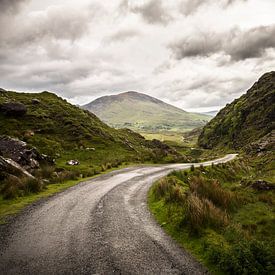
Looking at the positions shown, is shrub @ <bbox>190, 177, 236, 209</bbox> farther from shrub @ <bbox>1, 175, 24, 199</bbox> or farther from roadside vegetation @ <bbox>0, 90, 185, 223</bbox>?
shrub @ <bbox>1, 175, 24, 199</bbox>

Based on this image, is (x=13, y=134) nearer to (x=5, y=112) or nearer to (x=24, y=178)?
(x=5, y=112)

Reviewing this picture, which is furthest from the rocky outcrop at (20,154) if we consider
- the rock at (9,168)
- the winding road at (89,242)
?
the winding road at (89,242)

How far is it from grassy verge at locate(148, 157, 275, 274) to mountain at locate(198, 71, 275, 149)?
355ft

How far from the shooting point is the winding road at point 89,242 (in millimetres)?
Answer: 7691

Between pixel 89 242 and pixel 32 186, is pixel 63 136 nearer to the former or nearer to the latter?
pixel 32 186

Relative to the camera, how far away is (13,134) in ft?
126

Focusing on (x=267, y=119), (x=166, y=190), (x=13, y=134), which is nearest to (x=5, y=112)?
(x=13, y=134)

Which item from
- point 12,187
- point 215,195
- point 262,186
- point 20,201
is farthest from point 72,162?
point 262,186

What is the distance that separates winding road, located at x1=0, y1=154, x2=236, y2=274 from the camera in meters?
7.69

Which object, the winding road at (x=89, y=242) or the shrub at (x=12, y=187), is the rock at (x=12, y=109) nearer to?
the shrub at (x=12, y=187)

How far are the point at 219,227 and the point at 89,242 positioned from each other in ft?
15.6

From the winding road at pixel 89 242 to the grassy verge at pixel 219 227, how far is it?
1.87ft

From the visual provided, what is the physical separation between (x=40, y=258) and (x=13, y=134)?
3361 centimetres

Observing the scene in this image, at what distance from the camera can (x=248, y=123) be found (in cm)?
14200
